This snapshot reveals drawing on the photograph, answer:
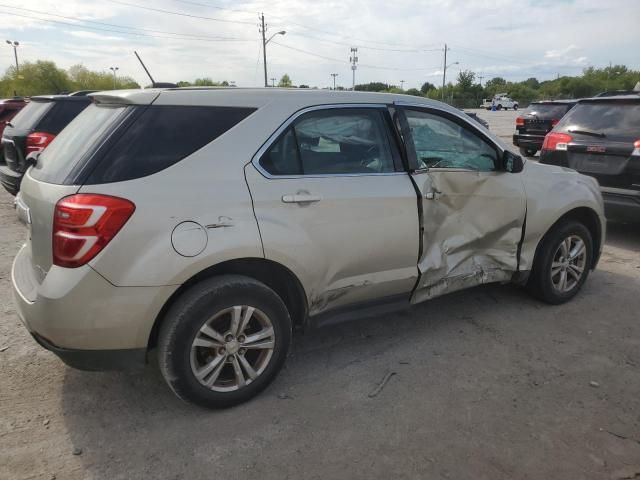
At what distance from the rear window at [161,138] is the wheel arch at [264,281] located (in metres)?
0.61

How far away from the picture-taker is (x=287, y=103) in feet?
9.96

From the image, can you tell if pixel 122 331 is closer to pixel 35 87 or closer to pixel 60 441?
pixel 60 441

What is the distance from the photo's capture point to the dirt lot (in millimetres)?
2494

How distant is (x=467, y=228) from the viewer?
3.77 metres

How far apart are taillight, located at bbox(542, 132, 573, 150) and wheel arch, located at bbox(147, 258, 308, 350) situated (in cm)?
471

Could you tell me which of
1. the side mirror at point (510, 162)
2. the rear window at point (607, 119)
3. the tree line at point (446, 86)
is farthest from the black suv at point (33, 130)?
the tree line at point (446, 86)

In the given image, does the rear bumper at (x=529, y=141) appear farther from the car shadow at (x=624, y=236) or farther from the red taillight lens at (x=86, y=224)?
the red taillight lens at (x=86, y=224)

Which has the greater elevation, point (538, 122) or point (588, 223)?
point (538, 122)

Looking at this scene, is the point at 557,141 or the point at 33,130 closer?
the point at 557,141

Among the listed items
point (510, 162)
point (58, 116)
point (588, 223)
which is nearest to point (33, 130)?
point (58, 116)

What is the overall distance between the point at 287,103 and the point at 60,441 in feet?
7.26

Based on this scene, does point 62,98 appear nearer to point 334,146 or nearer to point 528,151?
point 334,146

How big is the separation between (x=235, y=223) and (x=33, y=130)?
5.38m

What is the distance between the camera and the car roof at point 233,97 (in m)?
2.79
